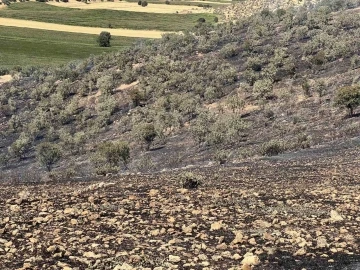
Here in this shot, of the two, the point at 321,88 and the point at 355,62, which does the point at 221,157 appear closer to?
the point at 321,88

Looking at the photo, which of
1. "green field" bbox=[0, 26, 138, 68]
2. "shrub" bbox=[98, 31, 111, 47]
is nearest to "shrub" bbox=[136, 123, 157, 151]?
"green field" bbox=[0, 26, 138, 68]

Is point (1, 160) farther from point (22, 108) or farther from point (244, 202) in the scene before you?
point (244, 202)

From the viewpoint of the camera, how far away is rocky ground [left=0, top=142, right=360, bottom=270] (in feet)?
24.5

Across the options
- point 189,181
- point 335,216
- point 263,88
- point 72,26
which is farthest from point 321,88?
point 72,26

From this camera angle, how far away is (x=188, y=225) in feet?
30.1

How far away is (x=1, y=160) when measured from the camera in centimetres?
3325

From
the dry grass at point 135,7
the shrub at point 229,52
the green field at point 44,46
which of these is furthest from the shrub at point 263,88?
the dry grass at point 135,7

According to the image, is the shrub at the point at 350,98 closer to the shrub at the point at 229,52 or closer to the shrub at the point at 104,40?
the shrub at the point at 229,52

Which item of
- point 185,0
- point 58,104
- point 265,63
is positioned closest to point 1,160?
point 58,104

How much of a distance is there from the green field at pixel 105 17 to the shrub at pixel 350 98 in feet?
243

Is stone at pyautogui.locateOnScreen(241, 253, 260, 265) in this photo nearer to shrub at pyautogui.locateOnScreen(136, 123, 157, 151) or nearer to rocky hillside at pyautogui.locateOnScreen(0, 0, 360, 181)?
rocky hillside at pyautogui.locateOnScreen(0, 0, 360, 181)

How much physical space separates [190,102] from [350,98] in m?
13.7

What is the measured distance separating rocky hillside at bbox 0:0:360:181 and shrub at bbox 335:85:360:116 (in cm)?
41

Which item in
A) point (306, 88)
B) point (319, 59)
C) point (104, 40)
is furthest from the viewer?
point (104, 40)
